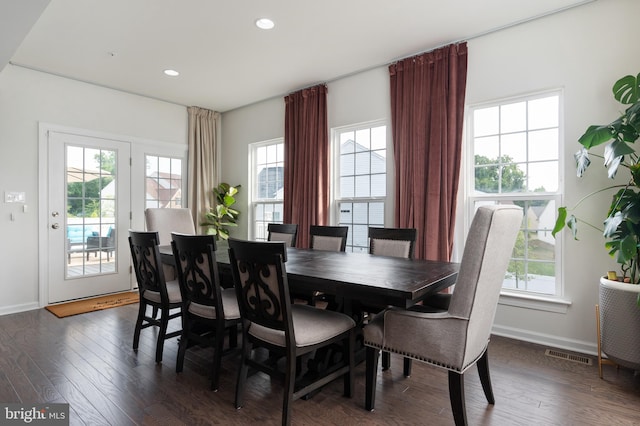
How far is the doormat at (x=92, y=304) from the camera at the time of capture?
397 cm

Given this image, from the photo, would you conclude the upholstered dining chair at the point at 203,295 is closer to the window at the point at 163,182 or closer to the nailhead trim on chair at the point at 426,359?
the nailhead trim on chair at the point at 426,359

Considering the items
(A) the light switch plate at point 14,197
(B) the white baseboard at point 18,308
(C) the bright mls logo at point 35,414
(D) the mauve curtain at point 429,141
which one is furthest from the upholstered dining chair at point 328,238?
(A) the light switch plate at point 14,197

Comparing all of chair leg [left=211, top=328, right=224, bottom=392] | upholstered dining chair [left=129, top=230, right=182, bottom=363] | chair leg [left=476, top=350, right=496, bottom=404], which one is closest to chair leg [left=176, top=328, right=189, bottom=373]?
upholstered dining chair [left=129, top=230, right=182, bottom=363]

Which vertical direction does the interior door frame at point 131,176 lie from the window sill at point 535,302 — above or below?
above

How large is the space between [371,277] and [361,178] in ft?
8.26

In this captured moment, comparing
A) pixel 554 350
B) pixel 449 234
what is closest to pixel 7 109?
pixel 449 234

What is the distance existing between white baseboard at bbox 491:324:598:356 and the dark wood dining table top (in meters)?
1.35

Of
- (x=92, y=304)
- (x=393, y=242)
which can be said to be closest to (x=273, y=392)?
(x=393, y=242)

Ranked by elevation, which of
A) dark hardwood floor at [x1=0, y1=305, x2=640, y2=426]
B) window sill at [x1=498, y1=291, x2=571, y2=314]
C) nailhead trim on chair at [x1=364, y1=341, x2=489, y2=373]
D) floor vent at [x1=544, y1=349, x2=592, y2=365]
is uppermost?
nailhead trim on chair at [x1=364, y1=341, x2=489, y2=373]

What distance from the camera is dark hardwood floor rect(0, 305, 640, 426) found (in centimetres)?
195

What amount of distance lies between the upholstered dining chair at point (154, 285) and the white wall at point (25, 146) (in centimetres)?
220

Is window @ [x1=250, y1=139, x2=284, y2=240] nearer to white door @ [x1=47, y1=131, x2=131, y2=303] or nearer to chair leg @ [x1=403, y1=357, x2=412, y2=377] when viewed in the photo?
white door @ [x1=47, y1=131, x2=131, y2=303]

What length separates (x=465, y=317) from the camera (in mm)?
1685

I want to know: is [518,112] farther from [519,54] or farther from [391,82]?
[391,82]
